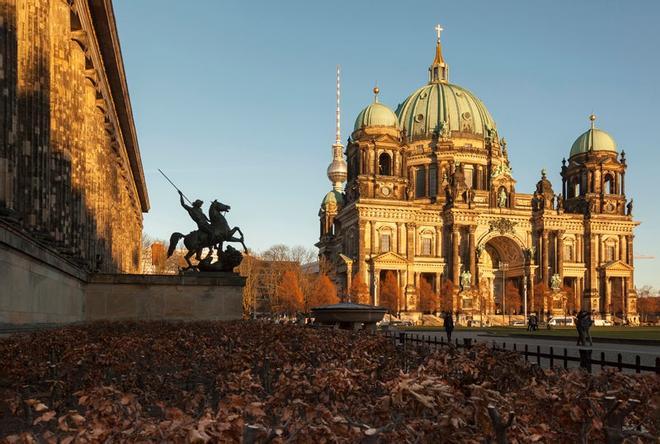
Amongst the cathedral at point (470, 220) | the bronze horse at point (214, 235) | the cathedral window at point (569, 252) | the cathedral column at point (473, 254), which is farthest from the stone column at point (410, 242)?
the bronze horse at point (214, 235)

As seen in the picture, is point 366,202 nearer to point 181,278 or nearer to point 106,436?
point 181,278

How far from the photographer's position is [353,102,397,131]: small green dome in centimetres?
9500

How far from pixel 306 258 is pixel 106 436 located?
453 feet

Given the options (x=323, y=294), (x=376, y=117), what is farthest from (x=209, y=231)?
(x=376, y=117)

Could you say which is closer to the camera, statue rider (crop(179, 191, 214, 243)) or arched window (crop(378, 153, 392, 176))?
statue rider (crop(179, 191, 214, 243))

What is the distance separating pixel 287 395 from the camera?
7.98 meters

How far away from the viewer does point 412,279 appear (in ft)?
307

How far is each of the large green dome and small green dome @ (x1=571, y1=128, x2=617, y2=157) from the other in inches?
558

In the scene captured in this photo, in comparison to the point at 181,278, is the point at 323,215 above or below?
above

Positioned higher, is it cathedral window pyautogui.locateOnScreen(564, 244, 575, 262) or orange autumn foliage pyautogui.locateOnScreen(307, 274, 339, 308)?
cathedral window pyautogui.locateOnScreen(564, 244, 575, 262)

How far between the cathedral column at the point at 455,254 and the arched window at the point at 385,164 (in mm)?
12157

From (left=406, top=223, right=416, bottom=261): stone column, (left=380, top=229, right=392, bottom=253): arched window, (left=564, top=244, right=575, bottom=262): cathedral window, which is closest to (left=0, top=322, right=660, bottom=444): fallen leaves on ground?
(left=380, top=229, right=392, bottom=253): arched window

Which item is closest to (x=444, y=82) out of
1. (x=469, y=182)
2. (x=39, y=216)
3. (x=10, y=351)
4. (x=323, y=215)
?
(x=469, y=182)

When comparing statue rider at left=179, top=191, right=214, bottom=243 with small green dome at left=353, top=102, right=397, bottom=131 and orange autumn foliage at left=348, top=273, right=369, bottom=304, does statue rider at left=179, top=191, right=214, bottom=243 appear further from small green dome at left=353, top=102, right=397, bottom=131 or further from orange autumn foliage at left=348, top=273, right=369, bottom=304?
small green dome at left=353, top=102, right=397, bottom=131
